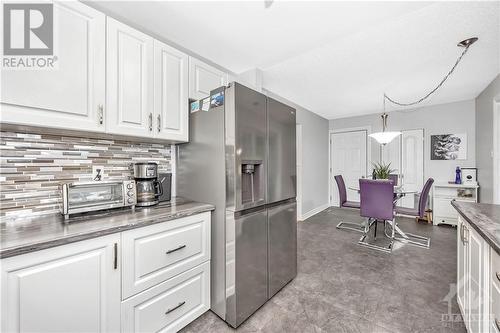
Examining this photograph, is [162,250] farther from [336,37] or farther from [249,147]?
[336,37]

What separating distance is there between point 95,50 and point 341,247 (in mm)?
3499

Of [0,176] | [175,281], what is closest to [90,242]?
[175,281]

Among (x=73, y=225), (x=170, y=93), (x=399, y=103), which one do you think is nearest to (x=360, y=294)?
(x=73, y=225)

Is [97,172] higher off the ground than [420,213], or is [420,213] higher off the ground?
[97,172]

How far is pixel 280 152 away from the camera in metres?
1.90

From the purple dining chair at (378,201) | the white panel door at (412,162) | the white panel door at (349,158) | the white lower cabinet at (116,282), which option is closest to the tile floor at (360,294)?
the white lower cabinet at (116,282)

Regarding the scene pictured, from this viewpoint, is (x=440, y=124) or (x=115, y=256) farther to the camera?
(x=440, y=124)

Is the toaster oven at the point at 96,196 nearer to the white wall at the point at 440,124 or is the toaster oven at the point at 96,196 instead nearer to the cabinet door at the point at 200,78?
the cabinet door at the point at 200,78

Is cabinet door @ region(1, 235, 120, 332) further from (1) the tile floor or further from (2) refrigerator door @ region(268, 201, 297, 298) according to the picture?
(2) refrigerator door @ region(268, 201, 297, 298)

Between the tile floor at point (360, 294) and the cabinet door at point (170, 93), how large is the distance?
5.10ft

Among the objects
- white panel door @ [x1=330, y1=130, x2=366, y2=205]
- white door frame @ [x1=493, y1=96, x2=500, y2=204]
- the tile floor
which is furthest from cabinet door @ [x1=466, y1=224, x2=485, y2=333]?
white panel door @ [x1=330, y1=130, x2=366, y2=205]

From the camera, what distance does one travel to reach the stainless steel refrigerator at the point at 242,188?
1491 millimetres

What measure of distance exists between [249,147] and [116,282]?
3.88ft

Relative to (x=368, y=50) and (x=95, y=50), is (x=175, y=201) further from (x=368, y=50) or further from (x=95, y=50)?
(x=368, y=50)
